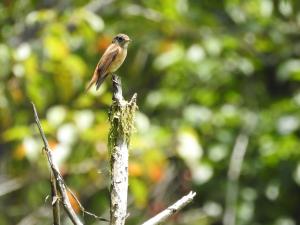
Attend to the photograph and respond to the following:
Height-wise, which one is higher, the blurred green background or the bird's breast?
the blurred green background

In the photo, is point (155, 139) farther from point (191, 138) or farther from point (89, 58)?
point (89, 58)

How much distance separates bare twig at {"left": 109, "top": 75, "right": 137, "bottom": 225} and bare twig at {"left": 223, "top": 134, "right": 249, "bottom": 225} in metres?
4.41

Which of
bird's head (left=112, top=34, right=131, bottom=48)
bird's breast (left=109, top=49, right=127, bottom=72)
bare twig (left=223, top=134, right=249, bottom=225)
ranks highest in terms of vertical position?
bare twig (left=223, top=134, right=249, bottom=225)

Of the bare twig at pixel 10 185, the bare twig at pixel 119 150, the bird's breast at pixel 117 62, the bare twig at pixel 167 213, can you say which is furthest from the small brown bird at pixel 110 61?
the bare twig at pixel 10 185

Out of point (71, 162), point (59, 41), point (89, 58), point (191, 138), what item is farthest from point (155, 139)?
point (89, 58)

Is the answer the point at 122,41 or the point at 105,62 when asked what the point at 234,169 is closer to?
the point at 122,41

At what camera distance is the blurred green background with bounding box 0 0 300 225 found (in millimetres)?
6336

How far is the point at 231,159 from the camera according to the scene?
24.3 feet

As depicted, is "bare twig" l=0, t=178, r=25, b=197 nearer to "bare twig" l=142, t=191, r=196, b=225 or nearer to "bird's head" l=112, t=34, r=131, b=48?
"bird's head" l=112, t=34, r=131, b=48

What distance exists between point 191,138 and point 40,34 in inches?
58.8

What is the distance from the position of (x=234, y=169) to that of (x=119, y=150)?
4.86 m

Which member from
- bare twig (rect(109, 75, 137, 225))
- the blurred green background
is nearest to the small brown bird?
bare twig (rect(109, 75, 137, 225))

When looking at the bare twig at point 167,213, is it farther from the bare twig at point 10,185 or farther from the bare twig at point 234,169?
the bare twig at point 234,169

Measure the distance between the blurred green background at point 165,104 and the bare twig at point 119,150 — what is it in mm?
3140
